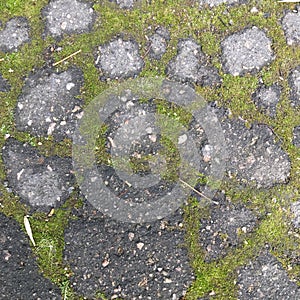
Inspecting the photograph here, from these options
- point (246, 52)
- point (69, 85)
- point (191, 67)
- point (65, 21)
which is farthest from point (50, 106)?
point (246, 52)

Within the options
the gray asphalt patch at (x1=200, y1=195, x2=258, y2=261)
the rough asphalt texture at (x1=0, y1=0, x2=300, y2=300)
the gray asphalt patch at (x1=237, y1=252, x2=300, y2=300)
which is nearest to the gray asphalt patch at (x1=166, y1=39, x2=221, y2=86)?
the rough asphalt texture at (x1=0, y1=0, x2=300, y2=300)

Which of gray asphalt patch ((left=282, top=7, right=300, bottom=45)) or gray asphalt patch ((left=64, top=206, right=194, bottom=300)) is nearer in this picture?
gray asphalt patch ((left=64, top=206, right=194, bottom=300))

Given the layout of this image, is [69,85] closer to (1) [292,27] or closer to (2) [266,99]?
(2) [266,99]

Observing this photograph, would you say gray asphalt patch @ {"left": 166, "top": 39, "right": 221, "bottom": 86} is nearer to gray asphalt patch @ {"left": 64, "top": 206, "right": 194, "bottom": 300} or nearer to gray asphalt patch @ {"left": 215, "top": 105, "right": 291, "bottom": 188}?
gray asphalt patch @ {"left": 215, "top": 105, "right": 291, "bottom": 188}

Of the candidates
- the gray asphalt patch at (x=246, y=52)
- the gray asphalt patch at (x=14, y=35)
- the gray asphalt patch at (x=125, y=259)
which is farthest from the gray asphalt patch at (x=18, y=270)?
the gray asphalt patch at (x=246, y=52)

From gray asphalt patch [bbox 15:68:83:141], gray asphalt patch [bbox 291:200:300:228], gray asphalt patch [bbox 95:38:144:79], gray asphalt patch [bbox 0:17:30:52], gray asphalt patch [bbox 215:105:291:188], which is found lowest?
gray asphalt patch [bbox 291:200:300:228]

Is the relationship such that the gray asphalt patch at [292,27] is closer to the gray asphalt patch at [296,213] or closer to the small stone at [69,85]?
the gray asphalt patch at [296,213]
